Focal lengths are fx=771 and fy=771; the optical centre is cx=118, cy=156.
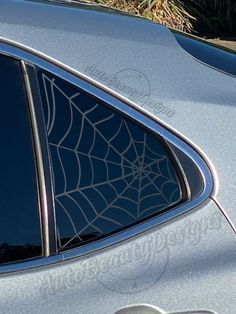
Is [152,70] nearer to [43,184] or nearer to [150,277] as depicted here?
[43,184]

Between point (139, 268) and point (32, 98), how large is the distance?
1.69ft


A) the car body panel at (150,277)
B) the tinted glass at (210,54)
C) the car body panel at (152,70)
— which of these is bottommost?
the car body panel at (150,277)

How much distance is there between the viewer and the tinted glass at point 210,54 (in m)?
2.32

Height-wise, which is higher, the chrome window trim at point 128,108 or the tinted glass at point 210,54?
the tinted glass at point 210,54

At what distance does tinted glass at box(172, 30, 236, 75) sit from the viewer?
2.32m

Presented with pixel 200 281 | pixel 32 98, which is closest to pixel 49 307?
pixel 200 281

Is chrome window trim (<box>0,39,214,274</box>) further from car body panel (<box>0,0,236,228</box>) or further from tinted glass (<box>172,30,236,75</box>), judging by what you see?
tinted glass (<box>172,30,236,75</box>)

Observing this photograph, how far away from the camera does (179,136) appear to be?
6.66 ft

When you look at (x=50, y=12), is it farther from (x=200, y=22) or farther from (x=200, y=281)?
(x=200, y=22)

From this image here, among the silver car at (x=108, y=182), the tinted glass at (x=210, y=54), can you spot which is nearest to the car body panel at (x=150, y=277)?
the silver car at (x=108, y=182)

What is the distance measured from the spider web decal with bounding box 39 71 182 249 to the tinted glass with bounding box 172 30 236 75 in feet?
1.35

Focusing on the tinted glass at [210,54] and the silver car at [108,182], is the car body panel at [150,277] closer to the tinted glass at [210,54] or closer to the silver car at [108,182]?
the silver car at [108,182]

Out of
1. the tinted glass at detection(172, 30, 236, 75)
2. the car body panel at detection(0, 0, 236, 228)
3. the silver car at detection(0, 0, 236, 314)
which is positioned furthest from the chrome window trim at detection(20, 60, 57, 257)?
the tinted glass at detection(172, 30, 236, 75)

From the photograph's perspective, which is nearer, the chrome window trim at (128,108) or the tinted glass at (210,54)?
the chrome window trim at (128,108)
